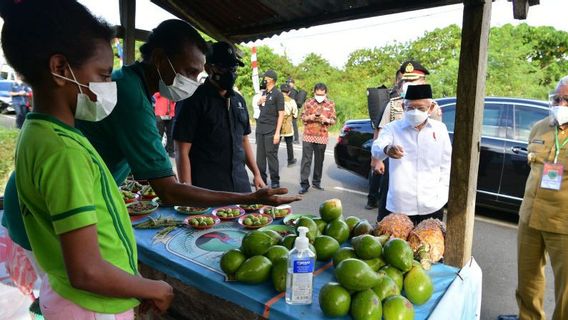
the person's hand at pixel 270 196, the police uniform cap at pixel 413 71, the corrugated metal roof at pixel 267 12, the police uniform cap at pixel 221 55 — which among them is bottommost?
the person's hand at pixel 270 196

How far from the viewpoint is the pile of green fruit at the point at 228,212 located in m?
2.45

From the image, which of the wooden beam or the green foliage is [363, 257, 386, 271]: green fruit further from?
the green foliage

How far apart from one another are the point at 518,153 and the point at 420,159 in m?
2.77

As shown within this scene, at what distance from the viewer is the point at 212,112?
2.77 meters

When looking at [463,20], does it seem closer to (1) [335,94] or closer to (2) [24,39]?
(2) [24,39]

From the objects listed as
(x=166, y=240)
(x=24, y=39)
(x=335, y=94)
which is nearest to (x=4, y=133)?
(x=166, y=240)

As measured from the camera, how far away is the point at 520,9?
2.13 meters

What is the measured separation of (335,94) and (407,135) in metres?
15.9

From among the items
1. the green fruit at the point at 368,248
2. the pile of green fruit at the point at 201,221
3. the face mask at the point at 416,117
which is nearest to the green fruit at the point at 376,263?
the green fruit at the point at 368,248

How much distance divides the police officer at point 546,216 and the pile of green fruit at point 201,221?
2168 millimetres

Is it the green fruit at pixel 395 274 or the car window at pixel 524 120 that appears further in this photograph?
the car window at pixel 524 120

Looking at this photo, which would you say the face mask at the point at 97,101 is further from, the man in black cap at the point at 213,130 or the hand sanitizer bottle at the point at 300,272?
the man in black cap at the point at 213,130

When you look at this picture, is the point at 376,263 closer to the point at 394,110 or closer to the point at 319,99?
the point at 394,110

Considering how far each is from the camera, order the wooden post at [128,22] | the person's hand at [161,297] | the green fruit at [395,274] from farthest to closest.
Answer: the wooden post at [128,22] < the green fruit at [395,274] < the person's hand at [161,297]
